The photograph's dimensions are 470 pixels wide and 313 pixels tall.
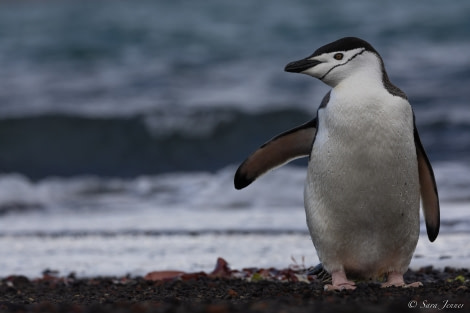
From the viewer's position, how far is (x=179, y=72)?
18.0 metres

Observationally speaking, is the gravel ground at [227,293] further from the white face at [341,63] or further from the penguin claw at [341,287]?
the white face at [341,63]

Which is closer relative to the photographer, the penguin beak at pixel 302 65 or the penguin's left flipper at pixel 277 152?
the penguin beak at pixel 302 65

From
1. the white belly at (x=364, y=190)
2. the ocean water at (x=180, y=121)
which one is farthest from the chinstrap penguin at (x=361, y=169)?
the ocean water at (x=180, y=121)

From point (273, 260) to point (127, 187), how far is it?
5286 millimetres

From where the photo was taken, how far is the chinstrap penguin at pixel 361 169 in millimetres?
3754

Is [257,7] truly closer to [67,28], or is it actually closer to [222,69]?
[67,28]

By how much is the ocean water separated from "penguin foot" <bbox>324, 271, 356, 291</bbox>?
134cm

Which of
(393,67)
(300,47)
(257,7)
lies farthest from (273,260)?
(257,7)

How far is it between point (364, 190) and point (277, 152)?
68cm

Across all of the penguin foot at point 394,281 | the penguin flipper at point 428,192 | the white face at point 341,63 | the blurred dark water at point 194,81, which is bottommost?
the penguin foot at point 394,281

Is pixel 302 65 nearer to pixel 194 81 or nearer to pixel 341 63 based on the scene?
pixel 341 63

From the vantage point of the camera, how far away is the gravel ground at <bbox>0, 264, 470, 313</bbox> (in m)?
2.74

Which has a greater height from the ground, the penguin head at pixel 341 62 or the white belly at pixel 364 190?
the penguin head at pixel 341 62

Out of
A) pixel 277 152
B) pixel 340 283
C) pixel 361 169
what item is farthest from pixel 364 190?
pixel 277 152
